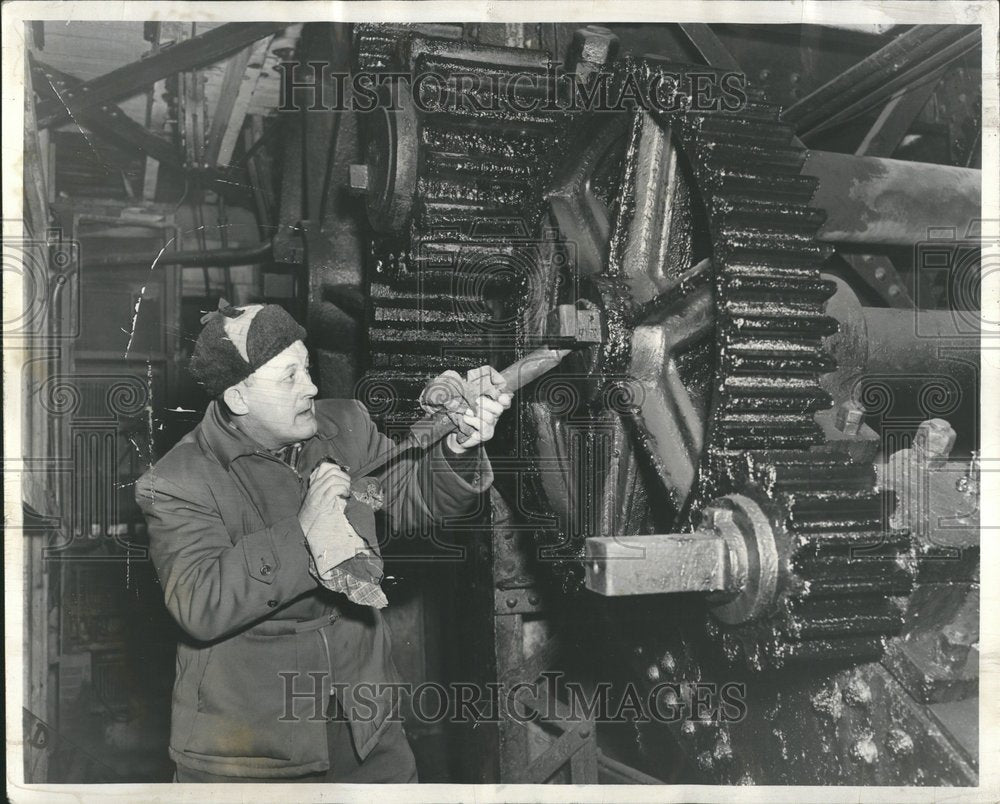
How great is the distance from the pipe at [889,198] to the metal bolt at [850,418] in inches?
43.1

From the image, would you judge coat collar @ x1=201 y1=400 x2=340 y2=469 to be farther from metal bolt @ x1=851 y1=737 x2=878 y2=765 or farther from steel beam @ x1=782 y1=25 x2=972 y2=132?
steel beam @ x1=782 y1=25 x2=972 y2=132

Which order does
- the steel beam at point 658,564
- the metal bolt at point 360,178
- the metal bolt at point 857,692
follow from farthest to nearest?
1. the metal bolt at point 360,178
2. the metal bolt at point 857,692
3. the steel beam at point 658,564

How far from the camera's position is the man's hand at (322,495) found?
193 centimetres

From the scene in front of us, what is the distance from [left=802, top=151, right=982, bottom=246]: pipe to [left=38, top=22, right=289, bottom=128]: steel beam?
2.30 m

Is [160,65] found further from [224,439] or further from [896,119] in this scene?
[896,119]

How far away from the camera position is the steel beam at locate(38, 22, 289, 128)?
3.35m

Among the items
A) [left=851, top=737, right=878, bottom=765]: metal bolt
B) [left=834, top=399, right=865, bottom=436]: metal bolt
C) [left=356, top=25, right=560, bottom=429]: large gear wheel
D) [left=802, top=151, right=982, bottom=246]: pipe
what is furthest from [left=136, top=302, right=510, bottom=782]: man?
[left=802, top=151, right=982, bottom=246]: pipe

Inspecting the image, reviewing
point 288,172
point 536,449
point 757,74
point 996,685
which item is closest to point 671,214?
point 536,449

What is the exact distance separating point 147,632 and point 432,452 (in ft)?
6.60

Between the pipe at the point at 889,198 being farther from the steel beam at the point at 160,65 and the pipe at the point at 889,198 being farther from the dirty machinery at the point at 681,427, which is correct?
the steel beam at the point at 160,65

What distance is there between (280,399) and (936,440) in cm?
167

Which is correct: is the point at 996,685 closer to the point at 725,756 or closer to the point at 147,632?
the point at 725,756

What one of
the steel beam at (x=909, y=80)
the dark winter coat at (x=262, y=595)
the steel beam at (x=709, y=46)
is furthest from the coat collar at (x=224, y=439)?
the steel beam at (x=909, y=80)

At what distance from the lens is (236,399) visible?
2.05 metres
